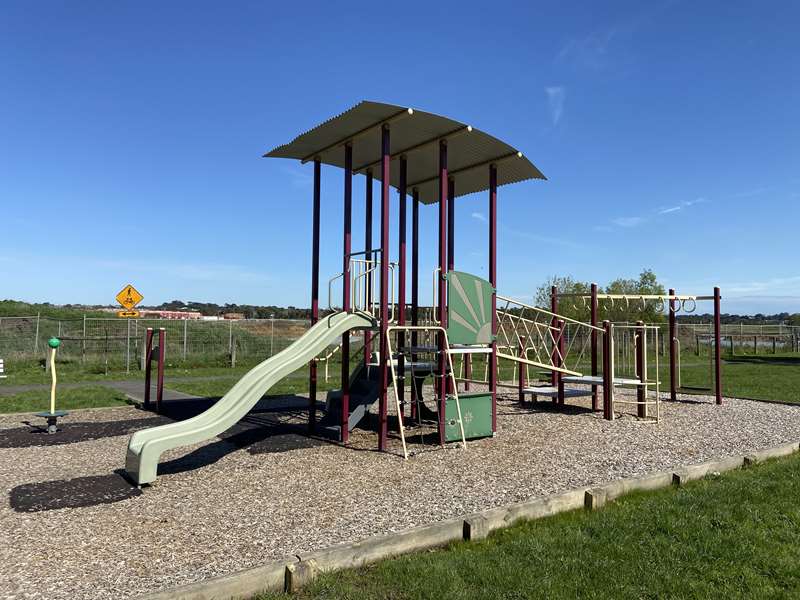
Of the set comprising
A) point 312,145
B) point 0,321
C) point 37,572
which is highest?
point 312,145

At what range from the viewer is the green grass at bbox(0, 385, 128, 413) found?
11.6m

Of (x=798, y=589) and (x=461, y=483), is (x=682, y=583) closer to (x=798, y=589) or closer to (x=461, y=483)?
(x=798, y=589)

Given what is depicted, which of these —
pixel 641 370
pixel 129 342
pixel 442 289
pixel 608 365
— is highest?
pixel 442 289

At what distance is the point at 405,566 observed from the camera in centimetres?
392

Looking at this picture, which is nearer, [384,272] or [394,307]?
[384,272]

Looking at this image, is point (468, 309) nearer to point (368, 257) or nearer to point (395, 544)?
point (368, 257)

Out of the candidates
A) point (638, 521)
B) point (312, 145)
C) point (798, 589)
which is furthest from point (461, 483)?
point (312, 145)

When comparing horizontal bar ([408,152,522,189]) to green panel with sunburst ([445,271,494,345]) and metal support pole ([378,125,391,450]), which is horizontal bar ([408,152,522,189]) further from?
metal support pole ([378,125,391,450])

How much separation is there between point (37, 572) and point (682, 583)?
14.0 ft

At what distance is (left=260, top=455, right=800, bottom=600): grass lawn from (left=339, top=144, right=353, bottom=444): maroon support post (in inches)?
160

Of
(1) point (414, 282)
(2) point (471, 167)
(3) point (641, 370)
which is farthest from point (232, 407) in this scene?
(3) point (641, 370)

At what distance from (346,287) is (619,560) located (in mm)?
5562

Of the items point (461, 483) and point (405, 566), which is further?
point (461, 483)

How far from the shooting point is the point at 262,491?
5922mm
